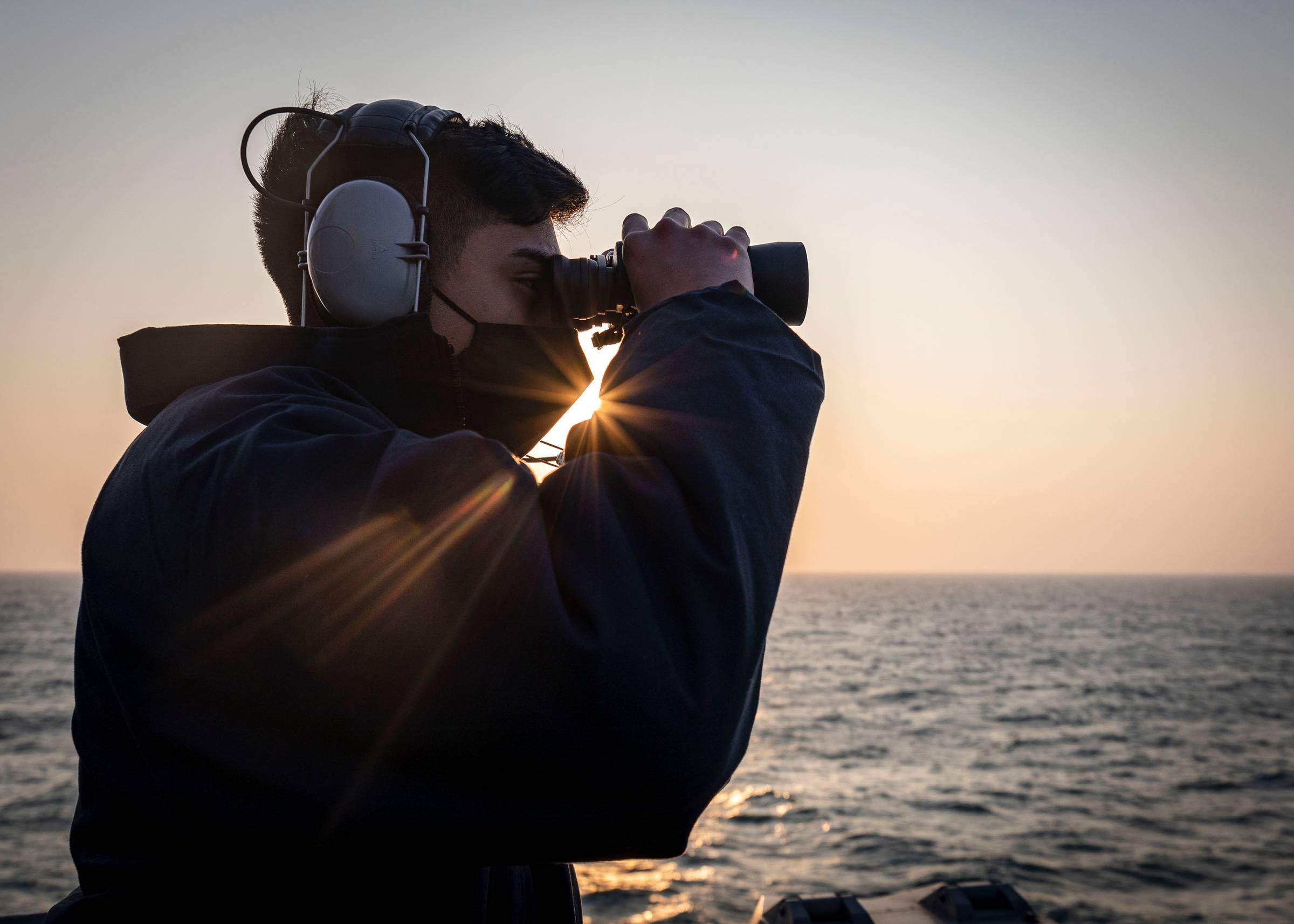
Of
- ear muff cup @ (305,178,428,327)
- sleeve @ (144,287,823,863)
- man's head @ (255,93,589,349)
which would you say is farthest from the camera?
man's head @ (255,93,589,349)

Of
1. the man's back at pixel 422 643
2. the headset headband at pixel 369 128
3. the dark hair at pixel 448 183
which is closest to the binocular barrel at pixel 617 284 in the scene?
the dark hair at pixel 448 183

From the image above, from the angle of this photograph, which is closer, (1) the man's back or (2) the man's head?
(1) the man's back

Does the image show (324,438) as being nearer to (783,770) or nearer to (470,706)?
(470,706)

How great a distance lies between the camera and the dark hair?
4.02 ft

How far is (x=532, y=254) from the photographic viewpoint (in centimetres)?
124

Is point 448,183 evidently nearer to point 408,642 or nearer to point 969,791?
point 408,642

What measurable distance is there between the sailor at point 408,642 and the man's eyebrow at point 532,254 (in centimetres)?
49

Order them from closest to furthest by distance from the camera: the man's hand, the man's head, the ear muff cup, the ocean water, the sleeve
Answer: the sleeve, the man's hand, the ear muff cup, the man's head, the ocean water

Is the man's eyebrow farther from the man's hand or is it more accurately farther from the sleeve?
the sleeve

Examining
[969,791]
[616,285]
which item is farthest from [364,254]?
[969,791]

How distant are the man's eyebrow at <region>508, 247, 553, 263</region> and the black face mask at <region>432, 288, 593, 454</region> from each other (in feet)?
0.35

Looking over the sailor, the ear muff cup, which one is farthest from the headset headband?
the sailor

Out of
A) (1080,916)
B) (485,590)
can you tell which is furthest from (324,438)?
(1080,916)

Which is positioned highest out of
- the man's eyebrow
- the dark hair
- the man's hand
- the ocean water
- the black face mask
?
the dark hair
